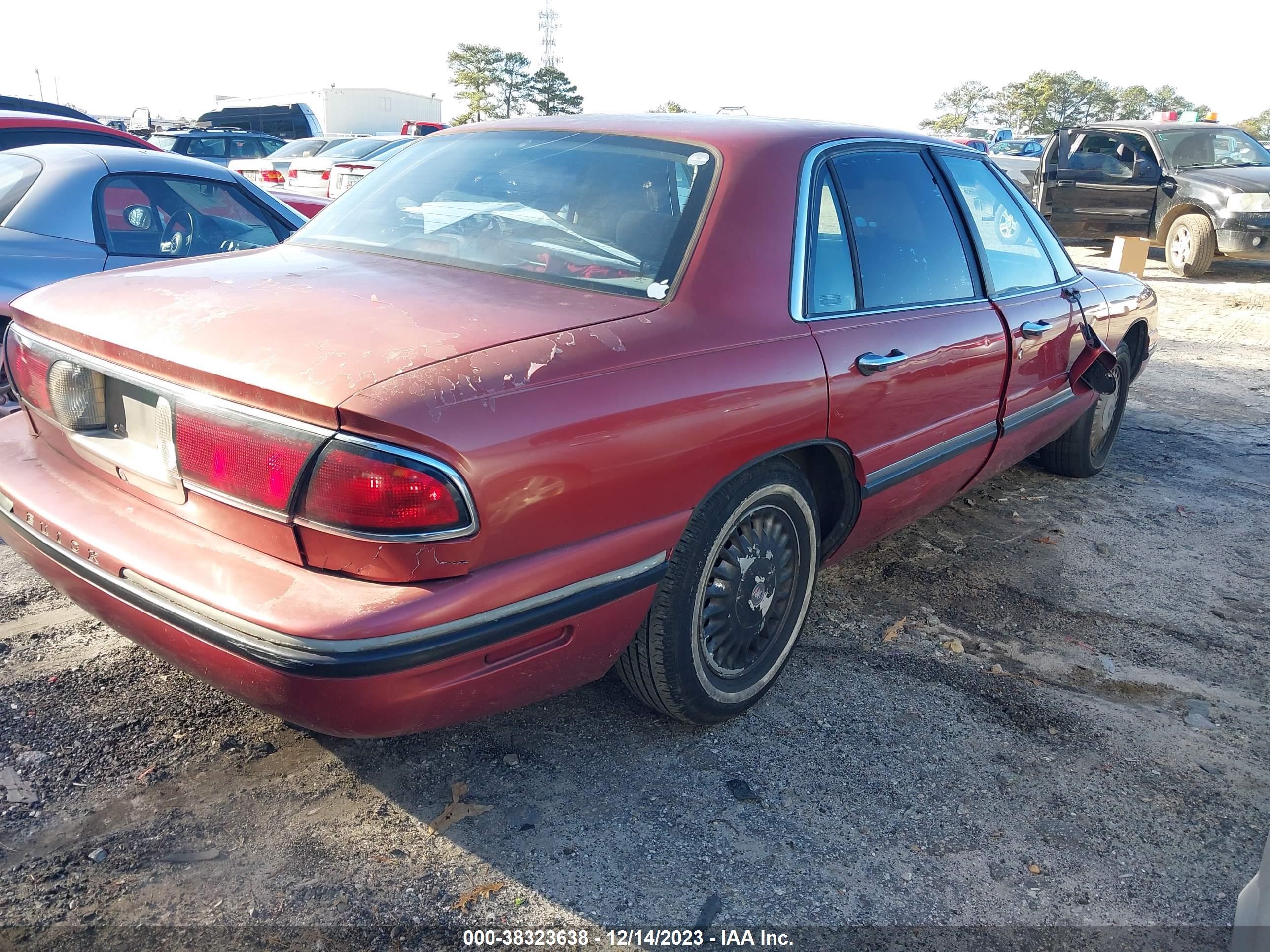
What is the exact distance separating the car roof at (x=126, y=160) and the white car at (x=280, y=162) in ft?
20.3

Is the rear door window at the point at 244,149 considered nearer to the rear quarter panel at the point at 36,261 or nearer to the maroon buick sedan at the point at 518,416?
the rear quarter panel at the point at 36,261

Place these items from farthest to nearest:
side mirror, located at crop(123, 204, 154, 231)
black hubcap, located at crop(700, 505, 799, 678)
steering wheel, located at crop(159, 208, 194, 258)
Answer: steering wheel, located at crop(159, 208, 194, 258), side mirror, located at crop(123, 204, 154, 231), black hubcap, located at crop(700, 505, 799, 678)

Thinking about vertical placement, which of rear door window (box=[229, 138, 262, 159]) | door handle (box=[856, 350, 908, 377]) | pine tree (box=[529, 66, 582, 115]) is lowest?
door handle (box=[856, 350, 908, 377])

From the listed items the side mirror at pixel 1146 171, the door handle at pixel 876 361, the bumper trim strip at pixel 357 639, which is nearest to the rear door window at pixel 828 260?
the door handle at pixel 876 361

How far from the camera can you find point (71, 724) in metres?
2.48

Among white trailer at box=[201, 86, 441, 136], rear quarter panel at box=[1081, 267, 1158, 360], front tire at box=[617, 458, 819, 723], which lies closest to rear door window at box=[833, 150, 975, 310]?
front tire at box=[617, 458, 819, 723]

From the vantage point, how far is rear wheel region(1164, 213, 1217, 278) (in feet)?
37.1

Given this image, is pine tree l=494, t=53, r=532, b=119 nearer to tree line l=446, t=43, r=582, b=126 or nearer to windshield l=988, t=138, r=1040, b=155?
tree line l=446, t=43, r=582, b=126

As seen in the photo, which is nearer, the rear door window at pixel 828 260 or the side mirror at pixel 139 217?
the rear door window at pixel 828 260

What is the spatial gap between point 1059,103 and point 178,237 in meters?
76.6

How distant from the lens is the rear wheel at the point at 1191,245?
37.1 feet

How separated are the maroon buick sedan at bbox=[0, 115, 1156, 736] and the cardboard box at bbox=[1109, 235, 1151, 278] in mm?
9389

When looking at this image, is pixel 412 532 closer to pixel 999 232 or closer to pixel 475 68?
pixel 999 232

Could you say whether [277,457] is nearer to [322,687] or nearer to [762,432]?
[322,687]
